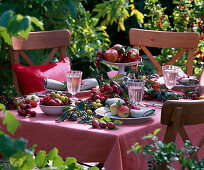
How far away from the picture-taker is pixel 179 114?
4.68ft

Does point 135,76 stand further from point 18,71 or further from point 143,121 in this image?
point 18,71

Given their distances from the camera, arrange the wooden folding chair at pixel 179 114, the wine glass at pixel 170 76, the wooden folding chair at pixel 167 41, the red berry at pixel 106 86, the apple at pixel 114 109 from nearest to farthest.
→ the wooden folding chair at pixel 179 114
the apple at pixel 114 109
the red berry at pixel 106 86
the wine glass at pixel 170 76
the wooden folding chair at pixel 167 41

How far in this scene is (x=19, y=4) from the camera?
3.85 meters

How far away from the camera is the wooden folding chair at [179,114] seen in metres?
1.42

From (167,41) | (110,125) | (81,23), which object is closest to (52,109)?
(110,125)

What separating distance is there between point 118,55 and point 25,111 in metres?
0.78

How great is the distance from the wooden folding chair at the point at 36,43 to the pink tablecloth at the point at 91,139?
3.62ft

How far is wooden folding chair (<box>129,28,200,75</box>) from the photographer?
3.17 meters

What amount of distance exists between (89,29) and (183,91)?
2386 millimetres

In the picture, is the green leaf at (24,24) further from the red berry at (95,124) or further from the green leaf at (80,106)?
the green leaf at (80,106)

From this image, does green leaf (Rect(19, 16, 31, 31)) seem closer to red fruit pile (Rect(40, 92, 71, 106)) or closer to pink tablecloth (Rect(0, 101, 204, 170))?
pink tablecloth (Rect(0, 101, 204, 170))

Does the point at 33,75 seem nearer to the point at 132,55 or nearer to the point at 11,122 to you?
the point at 132,55

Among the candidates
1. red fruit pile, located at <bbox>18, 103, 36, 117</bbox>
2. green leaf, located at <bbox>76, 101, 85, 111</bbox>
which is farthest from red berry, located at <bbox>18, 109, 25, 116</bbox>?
green leaf, located at <bbox>76, 101, 85, 111</bbox>

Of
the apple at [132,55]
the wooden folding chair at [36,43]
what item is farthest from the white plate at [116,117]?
the wooden folding chair at [36,43]
